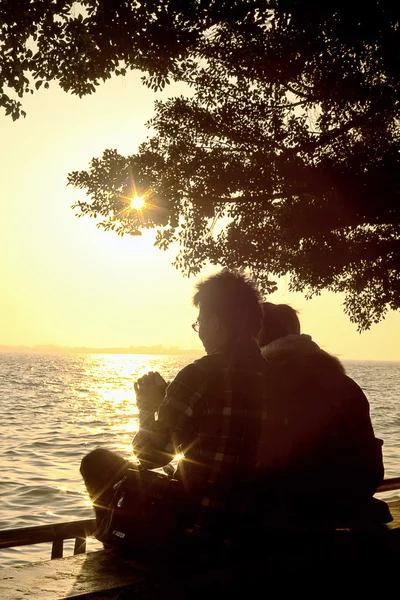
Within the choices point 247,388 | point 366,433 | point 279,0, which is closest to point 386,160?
point 279,0

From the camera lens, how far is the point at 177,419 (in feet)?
10.4

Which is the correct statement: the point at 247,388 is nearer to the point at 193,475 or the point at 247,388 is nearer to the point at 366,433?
the point at 193,475

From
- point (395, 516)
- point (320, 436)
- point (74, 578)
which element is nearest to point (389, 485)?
point (395, 516)

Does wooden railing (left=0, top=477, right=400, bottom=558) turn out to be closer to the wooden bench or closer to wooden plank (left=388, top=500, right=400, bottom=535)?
the wooden bench

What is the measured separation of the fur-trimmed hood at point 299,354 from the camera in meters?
3.88

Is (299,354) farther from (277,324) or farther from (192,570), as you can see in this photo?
(192,570)

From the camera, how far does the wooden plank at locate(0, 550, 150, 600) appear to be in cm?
284

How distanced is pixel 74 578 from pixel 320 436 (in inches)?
62.8

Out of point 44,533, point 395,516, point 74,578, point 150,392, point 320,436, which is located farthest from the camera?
point 395,516

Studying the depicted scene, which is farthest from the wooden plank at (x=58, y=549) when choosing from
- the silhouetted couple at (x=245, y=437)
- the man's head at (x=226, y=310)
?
the man's head at (x=226, y=310)

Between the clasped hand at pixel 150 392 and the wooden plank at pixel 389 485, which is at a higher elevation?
the clasped hand at pixel 150 392

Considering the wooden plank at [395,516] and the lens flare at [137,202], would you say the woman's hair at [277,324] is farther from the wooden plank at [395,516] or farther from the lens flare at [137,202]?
the lens flare at [137,202]

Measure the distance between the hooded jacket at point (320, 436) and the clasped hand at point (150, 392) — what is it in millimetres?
635

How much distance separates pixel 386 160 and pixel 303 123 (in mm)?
1680
